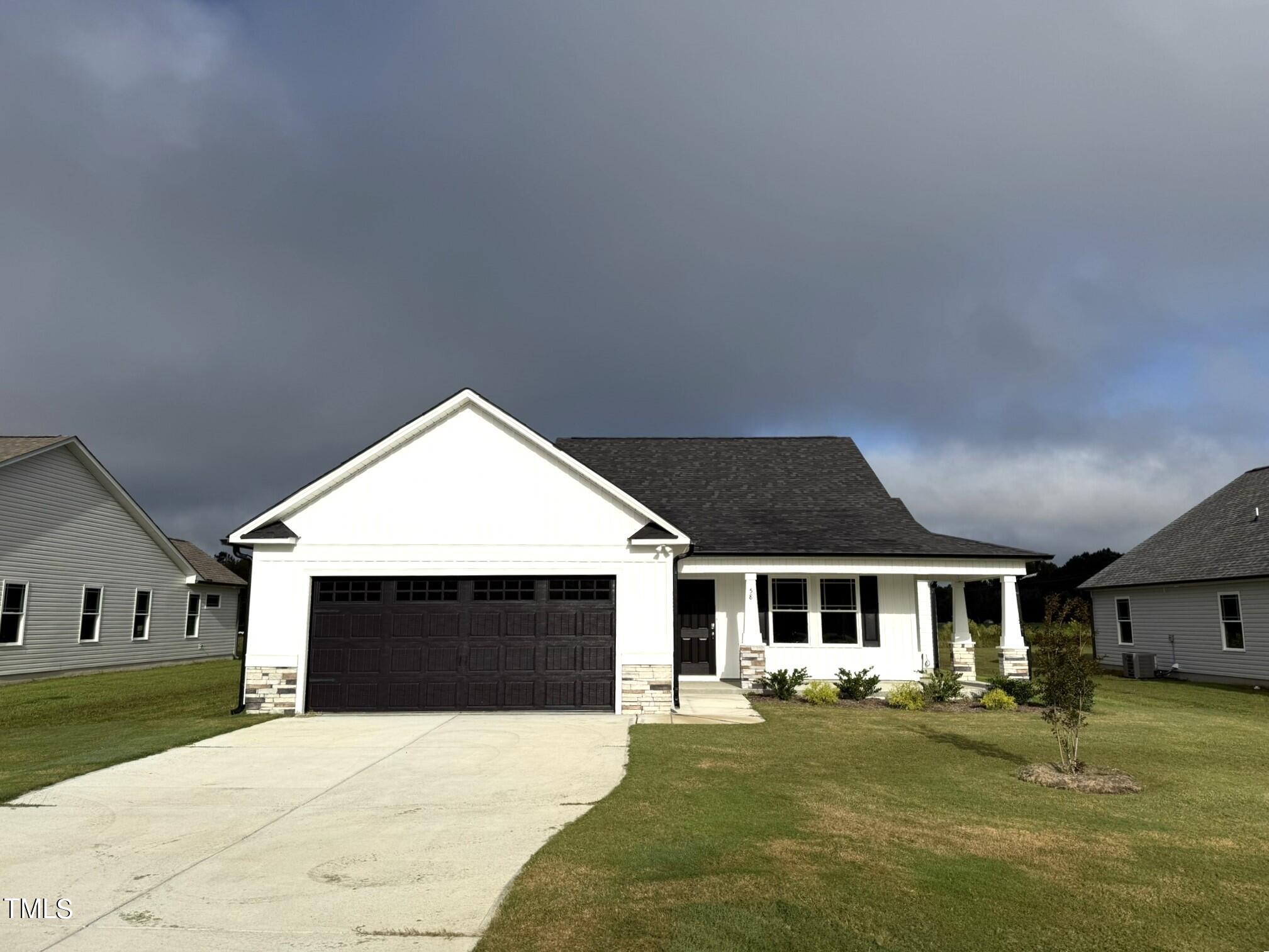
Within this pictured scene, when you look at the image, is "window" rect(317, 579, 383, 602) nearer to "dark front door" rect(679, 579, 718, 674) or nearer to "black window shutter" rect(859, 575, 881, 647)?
"dark front door" rect(679, 579, 718, 674)

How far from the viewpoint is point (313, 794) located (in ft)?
28.1

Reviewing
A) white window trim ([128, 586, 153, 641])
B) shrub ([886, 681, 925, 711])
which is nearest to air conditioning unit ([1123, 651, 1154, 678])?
shrub ([886, 681, 925, 711])

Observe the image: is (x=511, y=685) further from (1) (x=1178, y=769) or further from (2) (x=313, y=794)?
(1) (x=1178, y=769)

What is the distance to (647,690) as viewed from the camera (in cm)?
1471

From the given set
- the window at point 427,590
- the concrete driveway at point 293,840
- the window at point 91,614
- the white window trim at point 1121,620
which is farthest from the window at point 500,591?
the white window trim at point 1121,620

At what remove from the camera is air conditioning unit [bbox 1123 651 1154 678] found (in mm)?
24391

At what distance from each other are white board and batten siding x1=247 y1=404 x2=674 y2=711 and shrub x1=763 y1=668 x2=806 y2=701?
3235mm

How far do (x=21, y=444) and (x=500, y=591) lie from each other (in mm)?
17497

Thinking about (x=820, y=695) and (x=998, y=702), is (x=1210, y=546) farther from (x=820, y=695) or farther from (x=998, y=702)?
(x=820, y=695)

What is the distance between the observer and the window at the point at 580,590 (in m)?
15.1

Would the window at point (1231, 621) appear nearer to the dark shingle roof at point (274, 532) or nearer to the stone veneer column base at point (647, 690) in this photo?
the stone veneer column base at point (647, 690)

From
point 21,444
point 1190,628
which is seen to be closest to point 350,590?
point 21,444

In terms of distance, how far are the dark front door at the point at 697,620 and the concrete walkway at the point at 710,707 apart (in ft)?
3.46

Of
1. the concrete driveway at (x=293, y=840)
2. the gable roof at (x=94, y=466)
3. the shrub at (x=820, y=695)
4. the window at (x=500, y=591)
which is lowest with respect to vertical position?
the concrete driveway at (x=293, y=840)
